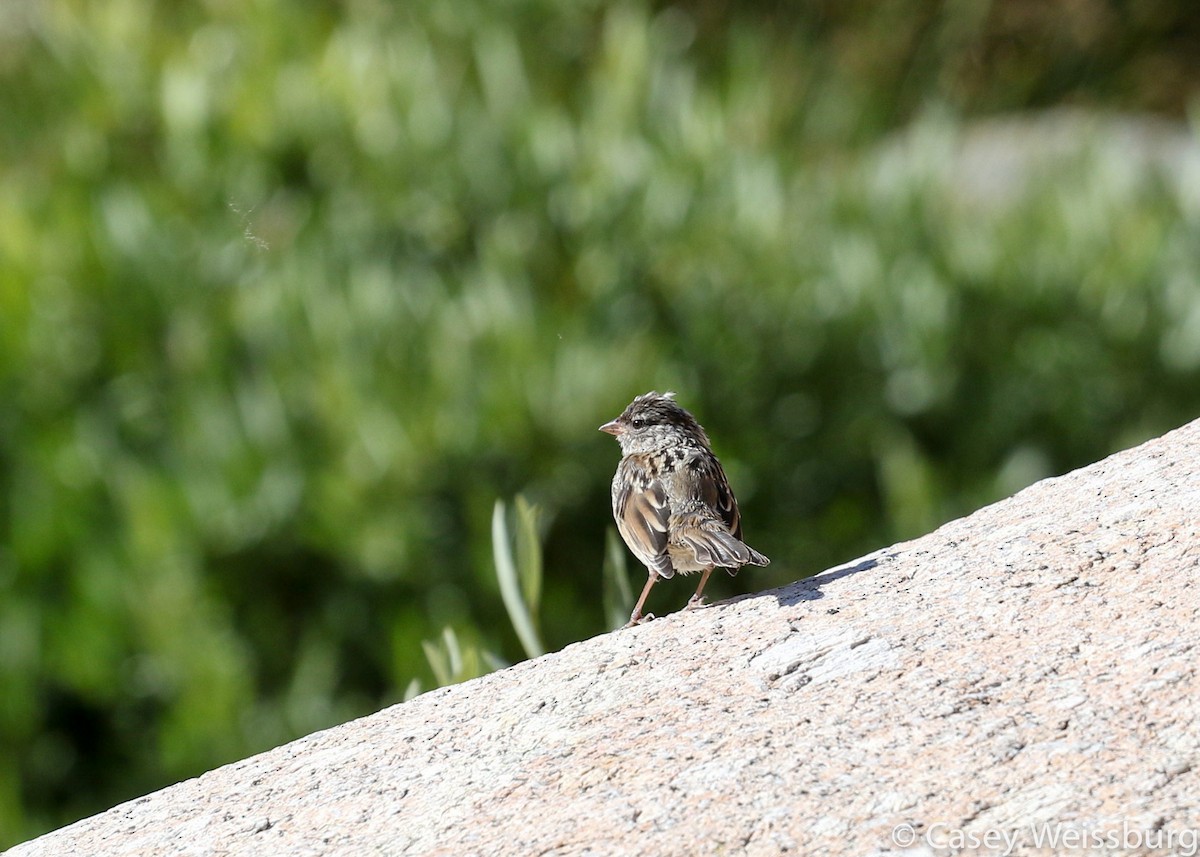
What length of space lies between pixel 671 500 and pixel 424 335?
2700 mm

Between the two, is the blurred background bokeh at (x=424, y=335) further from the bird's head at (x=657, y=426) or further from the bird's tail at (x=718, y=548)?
the bird's tail at (x=718, y=548)

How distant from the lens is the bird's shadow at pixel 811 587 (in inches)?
106

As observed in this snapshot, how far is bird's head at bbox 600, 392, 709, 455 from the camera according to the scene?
344 cm

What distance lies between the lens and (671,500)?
3186 mm

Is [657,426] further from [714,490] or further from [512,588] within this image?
[512,588]

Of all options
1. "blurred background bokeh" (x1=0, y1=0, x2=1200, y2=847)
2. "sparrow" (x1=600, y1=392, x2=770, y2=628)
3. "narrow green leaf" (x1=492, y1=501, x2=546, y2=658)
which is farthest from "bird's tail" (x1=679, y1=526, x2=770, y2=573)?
"blurred background bokeh" (x1=0, y1=0, x2=1200, y2=847)

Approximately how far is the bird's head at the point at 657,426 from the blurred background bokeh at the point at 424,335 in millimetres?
1800

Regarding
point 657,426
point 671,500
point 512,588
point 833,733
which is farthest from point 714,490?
point 833,733

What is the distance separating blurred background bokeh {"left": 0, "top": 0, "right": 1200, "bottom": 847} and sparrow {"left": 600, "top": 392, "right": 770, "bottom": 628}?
184 cm

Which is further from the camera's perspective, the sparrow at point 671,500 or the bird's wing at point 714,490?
the bird's wing at point 714,490

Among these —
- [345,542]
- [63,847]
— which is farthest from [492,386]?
[63,847]

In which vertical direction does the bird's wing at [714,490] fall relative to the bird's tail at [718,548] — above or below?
above

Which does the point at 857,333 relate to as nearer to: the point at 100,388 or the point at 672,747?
the point at 100,388

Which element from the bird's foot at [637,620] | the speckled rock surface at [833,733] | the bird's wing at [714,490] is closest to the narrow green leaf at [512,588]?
the bird's foot at [637,620]
